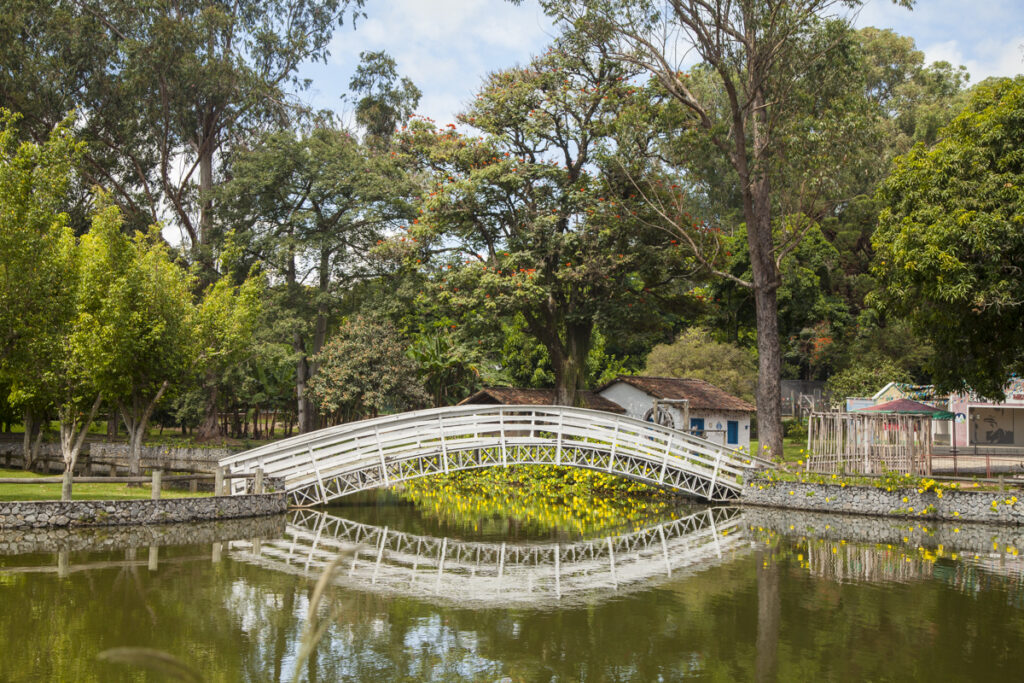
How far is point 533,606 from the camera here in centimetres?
1294

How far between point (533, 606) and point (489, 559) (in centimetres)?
393

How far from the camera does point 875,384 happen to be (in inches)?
1567

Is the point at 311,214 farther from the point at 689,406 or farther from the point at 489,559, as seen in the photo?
the point at 489,559

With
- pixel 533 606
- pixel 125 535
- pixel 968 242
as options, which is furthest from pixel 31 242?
pixel 968 242

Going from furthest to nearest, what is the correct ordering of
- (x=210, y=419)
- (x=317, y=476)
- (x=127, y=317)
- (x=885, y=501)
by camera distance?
(x=210, y=419) → (x=317, y=476) → (x=885, y=501) → (x=127, y=317)

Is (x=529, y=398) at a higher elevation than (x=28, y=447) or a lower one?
higher

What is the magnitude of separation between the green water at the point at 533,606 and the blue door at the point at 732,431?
15.1 metres

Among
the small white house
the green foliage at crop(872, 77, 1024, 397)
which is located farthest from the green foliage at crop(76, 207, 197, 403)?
the green foliage at crop(872, 77, 1024, 397)

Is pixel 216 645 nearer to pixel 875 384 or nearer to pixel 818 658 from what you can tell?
pixel 818 658

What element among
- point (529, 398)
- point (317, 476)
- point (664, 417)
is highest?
point (529, 398)

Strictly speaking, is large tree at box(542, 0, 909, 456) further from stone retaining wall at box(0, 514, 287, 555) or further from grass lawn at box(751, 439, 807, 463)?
stone retaining wall at box(0, 514, 287, 555)

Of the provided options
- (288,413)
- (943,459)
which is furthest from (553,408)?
(288,413)

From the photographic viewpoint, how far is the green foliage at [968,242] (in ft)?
64.8

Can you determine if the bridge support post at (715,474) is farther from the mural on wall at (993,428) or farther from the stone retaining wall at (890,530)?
the mural on wall at (993,428)
